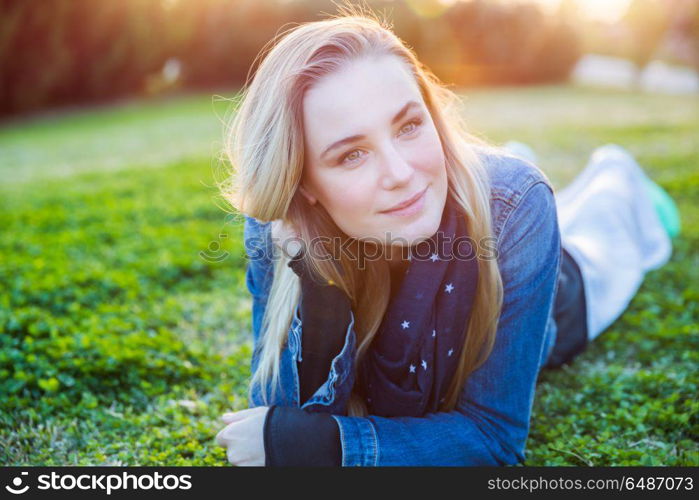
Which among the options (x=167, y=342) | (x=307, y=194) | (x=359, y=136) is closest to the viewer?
(x=359, y=136)

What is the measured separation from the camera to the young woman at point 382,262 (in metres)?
1.99

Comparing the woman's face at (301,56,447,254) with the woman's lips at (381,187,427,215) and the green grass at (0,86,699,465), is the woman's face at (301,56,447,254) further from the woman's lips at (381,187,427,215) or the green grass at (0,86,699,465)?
the green grass at (0,86,699,465)

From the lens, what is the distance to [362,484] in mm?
2064

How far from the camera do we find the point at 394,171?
193cm

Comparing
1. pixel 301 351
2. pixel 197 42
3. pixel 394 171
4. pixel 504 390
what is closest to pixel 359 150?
pixel 394 171

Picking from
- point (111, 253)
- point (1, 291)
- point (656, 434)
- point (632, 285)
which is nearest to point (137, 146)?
point (111, 253)

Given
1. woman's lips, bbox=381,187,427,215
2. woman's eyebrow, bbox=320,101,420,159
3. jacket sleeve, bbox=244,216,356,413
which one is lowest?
jacket sleeve, bbox=244,216,356,413

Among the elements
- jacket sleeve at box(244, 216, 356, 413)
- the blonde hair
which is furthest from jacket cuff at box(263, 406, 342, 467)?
the blonde hair

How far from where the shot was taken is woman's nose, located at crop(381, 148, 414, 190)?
6.33 ft

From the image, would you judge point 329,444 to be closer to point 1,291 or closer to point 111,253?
point 1,291

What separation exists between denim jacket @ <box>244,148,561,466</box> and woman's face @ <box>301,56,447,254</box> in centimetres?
33

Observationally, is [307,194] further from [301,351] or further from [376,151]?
[301,351]

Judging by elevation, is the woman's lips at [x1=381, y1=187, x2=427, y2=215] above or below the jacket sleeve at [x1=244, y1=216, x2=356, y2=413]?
above

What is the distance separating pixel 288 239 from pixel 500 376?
3.15ft
